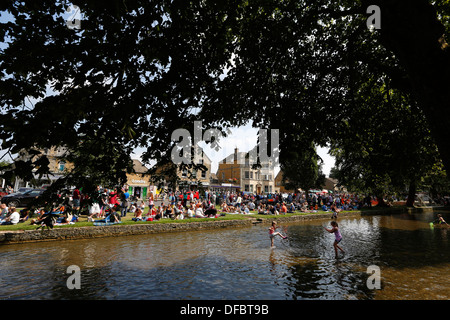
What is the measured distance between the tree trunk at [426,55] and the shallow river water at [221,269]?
6180 millimetres

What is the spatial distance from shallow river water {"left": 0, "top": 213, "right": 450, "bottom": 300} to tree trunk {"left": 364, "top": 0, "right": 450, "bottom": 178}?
6.18 meters

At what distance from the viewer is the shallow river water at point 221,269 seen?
7516mm

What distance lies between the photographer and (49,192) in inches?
170

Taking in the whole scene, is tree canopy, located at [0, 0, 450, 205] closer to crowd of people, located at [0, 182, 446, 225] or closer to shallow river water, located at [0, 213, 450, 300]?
crowd of people, located at [0, 182, 446, 225]

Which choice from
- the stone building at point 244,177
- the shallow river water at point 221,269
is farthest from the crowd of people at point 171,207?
the stone building at point 244,177

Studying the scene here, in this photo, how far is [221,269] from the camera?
9641mm

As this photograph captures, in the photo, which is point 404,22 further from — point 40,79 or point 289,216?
point 289,216

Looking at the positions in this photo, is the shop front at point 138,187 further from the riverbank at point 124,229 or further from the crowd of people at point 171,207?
the riverbank at point 124,229

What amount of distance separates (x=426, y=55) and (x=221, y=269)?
29.8 ft

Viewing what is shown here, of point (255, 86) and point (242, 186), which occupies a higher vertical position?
point (255, 86)

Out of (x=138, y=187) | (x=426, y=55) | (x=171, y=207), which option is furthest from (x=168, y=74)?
(x=138, y=187)

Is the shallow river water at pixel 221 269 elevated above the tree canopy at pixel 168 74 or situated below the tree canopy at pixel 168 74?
below

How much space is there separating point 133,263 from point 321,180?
6405 cm
